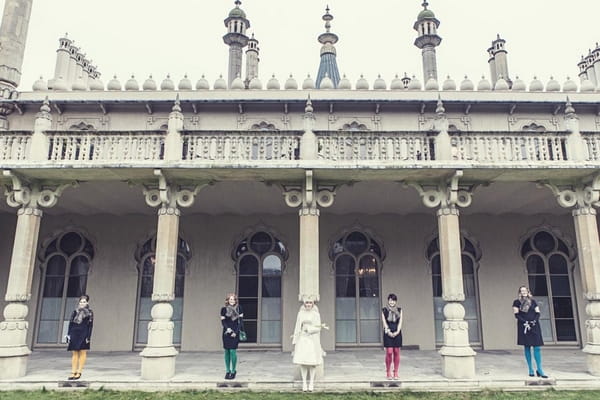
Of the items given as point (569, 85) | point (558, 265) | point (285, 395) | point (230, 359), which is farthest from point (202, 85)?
point (558, 265)

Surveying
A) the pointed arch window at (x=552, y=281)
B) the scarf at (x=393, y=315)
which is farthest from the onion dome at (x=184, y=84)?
the pointed arch window at (x=552, y=281)

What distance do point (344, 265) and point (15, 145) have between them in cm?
883

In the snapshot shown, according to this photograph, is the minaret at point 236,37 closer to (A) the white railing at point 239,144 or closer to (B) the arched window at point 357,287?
(B) the arched window at point 357,287

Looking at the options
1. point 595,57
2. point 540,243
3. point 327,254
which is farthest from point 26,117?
point 595,57

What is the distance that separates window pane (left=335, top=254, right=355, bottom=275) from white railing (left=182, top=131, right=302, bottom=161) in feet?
15.8

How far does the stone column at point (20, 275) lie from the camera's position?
8.27 metres

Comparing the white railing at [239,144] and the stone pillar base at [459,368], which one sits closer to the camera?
the stone pillar base at [459,368]

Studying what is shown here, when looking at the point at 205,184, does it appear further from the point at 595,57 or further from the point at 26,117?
the point at 595,57

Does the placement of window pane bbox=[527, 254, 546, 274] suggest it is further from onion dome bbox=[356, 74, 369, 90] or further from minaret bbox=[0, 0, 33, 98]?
minaret bbox=[0, 0, 33, 98]

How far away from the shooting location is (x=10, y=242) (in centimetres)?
1294

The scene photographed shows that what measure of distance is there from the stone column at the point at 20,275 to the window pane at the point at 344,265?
754 cm

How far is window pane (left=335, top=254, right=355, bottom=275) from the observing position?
12.8m

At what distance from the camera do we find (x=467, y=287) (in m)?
12.8

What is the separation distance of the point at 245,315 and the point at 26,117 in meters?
8.70
